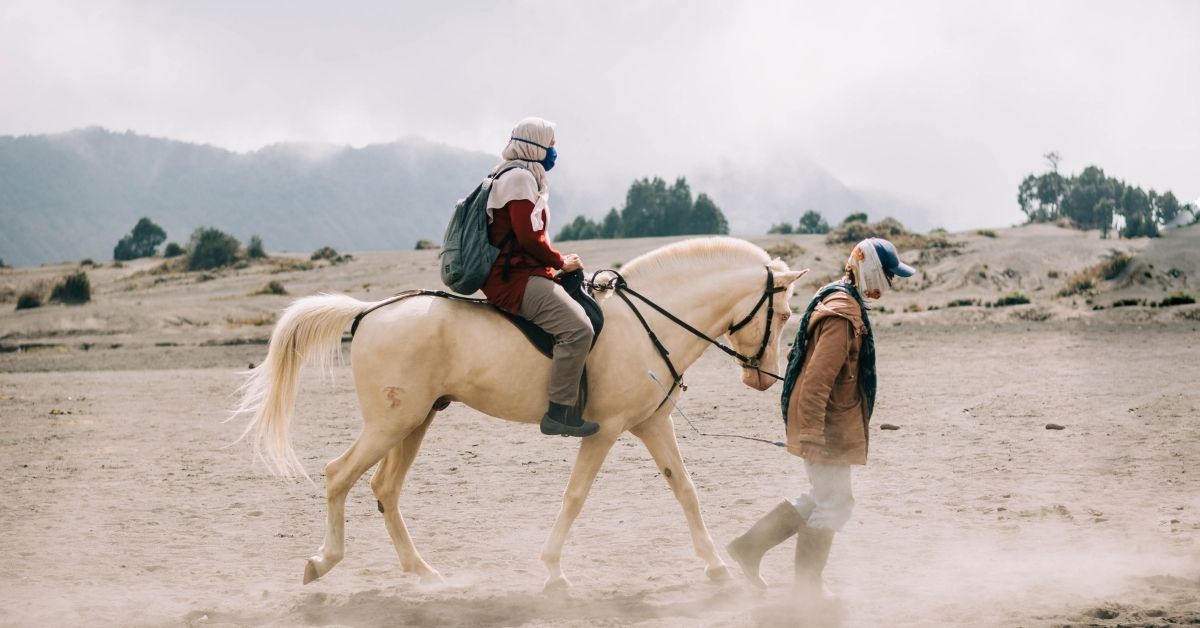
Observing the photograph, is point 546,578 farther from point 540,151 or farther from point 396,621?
point 540,151

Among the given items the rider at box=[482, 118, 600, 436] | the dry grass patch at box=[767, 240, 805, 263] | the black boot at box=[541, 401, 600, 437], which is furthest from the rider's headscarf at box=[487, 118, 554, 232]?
the dry grass patch at box=[767, 240, 805, 263]

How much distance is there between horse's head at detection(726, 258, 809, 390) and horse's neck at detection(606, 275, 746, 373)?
9 centimetres

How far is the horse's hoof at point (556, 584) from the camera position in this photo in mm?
6258

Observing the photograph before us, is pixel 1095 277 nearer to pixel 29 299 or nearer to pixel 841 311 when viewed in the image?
pixel 841 311

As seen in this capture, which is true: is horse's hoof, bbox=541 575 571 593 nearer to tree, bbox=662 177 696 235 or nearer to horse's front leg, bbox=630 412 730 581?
horse's front leg, bbox=630 412 730 581

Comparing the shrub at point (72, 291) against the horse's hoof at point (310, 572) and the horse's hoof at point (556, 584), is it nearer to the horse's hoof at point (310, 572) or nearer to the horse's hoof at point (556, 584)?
the horse's hoof at point (310, 572)

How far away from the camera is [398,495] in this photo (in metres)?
6.70

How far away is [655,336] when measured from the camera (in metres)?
6.54

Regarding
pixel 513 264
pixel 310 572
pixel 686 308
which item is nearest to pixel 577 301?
pixel 513 264

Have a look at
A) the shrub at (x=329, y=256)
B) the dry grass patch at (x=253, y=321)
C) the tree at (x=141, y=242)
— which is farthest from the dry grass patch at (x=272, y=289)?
the tree at (x=141, y=242)

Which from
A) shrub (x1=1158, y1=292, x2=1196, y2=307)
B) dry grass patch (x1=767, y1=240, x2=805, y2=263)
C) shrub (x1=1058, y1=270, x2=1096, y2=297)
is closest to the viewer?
shrub (x1=1158, y1=292, x2=1196, y2=307)

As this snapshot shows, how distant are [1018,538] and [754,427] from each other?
5.35 metres

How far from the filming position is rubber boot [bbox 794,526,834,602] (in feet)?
18.8

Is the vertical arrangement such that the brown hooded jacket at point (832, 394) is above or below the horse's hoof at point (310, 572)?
above
